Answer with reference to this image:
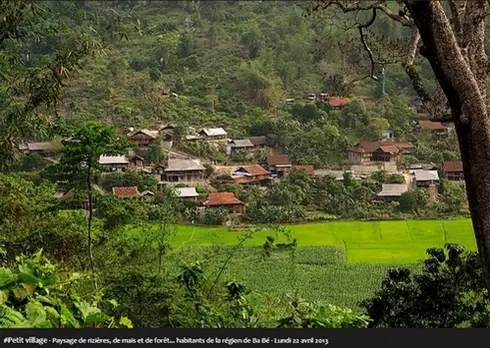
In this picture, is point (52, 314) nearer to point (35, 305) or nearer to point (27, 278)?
point (35, 305)

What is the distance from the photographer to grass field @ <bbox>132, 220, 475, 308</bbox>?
849cm

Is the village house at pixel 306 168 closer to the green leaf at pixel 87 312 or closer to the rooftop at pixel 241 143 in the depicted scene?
the rooftop at pixel 241 143

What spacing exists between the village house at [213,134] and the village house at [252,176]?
64.4 inches

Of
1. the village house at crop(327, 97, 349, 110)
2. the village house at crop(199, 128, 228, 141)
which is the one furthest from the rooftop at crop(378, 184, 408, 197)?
the village house at crop(199, 128, 228, 141)

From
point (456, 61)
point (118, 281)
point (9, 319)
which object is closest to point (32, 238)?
point (118, 281)

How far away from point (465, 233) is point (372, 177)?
2616mm

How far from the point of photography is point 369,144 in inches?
556

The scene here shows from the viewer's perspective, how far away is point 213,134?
48.2 feet

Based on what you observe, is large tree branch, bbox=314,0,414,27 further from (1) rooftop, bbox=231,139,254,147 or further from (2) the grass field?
(1) rooftop, bbox=231,139,254,147

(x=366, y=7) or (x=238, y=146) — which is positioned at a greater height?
(x=366, y=7)

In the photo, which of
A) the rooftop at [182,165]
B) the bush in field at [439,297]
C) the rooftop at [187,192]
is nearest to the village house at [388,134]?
the rooftop at [182,165]

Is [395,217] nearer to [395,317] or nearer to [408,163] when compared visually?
[408,163]
